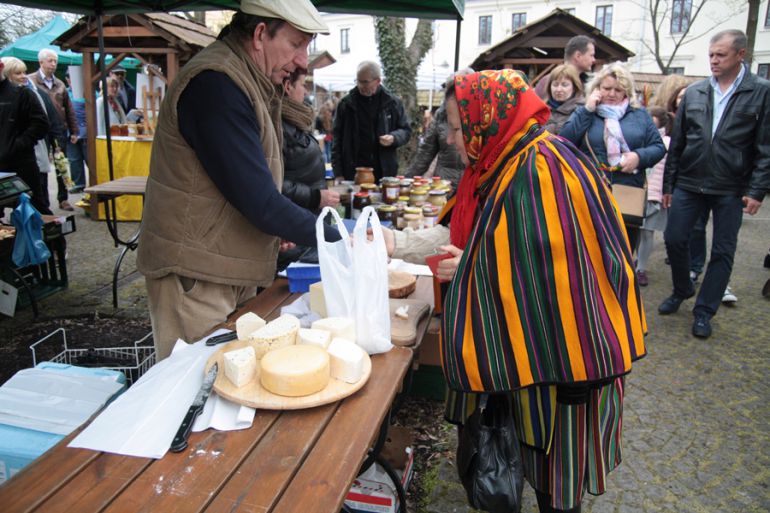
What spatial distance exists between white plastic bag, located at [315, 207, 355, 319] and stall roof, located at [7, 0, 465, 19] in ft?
9.94

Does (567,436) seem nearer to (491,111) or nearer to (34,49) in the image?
(491,111)

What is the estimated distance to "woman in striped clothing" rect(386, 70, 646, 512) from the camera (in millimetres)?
1507

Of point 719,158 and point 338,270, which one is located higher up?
point 719,158

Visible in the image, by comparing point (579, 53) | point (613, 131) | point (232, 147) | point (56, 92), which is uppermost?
point (579, 53)

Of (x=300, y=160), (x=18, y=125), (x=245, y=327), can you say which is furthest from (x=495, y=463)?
(x=18, y=125)

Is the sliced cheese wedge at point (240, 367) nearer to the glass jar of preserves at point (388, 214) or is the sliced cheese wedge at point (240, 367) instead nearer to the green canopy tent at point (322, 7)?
the glass jar of preserves at point (388, 214)

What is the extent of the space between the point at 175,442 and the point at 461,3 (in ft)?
12.8

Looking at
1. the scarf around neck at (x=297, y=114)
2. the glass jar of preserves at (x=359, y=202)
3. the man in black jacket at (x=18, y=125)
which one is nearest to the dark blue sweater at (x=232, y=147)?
the scarf around neck at (x=297, y=114)

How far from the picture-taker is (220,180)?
1764mm

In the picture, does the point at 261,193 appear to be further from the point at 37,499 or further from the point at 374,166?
the point at 374,166

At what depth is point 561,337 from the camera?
4.96 ft

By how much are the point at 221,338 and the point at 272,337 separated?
287mm

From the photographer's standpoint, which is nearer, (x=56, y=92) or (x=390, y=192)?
(x=390, y=192)

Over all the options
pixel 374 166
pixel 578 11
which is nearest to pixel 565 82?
pixel 374 166
